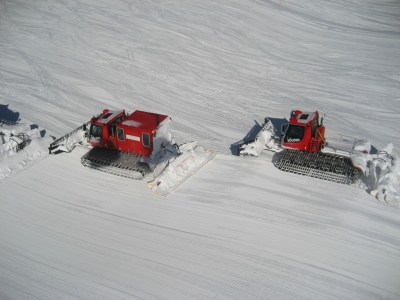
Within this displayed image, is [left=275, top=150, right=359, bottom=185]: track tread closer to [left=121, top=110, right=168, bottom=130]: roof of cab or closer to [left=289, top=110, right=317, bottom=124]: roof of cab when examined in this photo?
[left=289, top=110, right=317, bottom=124]: roof of cab

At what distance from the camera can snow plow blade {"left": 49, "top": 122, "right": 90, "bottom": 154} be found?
14.0 meters

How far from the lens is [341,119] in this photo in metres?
16.0

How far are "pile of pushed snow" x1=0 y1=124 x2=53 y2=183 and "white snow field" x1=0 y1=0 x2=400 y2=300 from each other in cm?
16

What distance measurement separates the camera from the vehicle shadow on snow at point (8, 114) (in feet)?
55.6

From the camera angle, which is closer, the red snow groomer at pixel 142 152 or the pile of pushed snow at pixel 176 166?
the pile of pushed snow at pixel 176 166

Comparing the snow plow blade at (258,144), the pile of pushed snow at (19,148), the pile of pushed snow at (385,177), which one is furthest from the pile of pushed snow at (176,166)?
the pile of pushed snow at (385,177)

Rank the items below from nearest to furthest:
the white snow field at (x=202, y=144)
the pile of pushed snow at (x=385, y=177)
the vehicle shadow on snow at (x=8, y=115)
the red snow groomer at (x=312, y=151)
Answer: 1. the white snow field at (x=202, y=144)
2. the pile of pushed snow at (x=385, y=177)
3. the red snow groomer at (x=312, y=151)
4. the vehicle shadow on snow at (x=8, y=115)

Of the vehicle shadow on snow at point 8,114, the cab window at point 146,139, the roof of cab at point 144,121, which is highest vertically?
the roof of cab at point 144,121

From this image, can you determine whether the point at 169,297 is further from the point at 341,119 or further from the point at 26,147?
the point at 341,119

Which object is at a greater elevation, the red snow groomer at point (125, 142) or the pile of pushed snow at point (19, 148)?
the red snow groomer at point (125, 142)

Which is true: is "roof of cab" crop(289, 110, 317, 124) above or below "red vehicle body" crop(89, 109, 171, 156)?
above

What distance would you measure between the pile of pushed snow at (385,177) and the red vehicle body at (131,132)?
6.21 m

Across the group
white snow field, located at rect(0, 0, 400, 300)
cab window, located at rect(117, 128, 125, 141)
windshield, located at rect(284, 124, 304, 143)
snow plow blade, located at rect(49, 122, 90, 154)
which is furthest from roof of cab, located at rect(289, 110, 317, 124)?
snow plow blade, located at rect(49, 122, 90, 154)

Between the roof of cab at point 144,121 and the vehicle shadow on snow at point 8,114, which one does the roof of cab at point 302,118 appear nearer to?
the roof of cab at point 144,121
